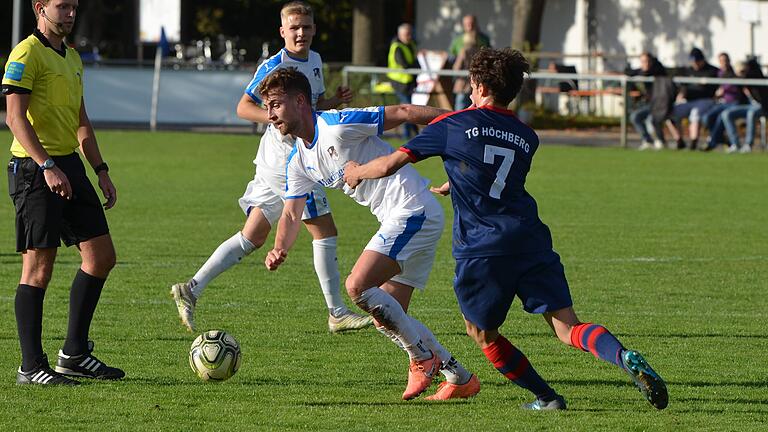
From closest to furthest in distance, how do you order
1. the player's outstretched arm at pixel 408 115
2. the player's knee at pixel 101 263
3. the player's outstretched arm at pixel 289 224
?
the player's outstretched arm at pixel 408 115 → the player's knee at pixel 101 263 → the player's outstretched arm at pixel 289 224

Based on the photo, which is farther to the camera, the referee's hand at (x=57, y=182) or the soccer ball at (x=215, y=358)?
the soccer ball at (x=215, y=358)

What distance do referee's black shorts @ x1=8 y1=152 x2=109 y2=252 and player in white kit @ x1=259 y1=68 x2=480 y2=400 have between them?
2.97 feet

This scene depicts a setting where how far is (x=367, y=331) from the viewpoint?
8.43m

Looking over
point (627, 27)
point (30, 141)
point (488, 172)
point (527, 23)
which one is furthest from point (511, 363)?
point (627, 27)

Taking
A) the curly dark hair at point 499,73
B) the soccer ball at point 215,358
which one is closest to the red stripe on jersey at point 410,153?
the curly dark hair at point 499,73

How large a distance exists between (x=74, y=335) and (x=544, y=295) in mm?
2420

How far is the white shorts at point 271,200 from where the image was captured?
337 inches

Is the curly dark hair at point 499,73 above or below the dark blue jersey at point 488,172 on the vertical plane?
above

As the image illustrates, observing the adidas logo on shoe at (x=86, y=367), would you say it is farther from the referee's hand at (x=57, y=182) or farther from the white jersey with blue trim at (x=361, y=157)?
the white jersey with blue trim at (x=361, y=157)

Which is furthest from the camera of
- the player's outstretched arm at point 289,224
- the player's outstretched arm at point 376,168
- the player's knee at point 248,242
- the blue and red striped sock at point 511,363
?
the player's knee at point 248,242

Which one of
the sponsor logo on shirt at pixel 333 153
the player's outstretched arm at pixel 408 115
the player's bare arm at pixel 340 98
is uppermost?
the player's bare arm at pixel 340 98

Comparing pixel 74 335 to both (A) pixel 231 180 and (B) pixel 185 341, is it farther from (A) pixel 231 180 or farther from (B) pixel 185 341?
(A) pixel 231 180

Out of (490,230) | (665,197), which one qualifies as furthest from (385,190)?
Answer: (665,197)

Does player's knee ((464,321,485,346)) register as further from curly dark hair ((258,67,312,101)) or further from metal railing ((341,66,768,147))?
metal railing ((341,66,768,147))
